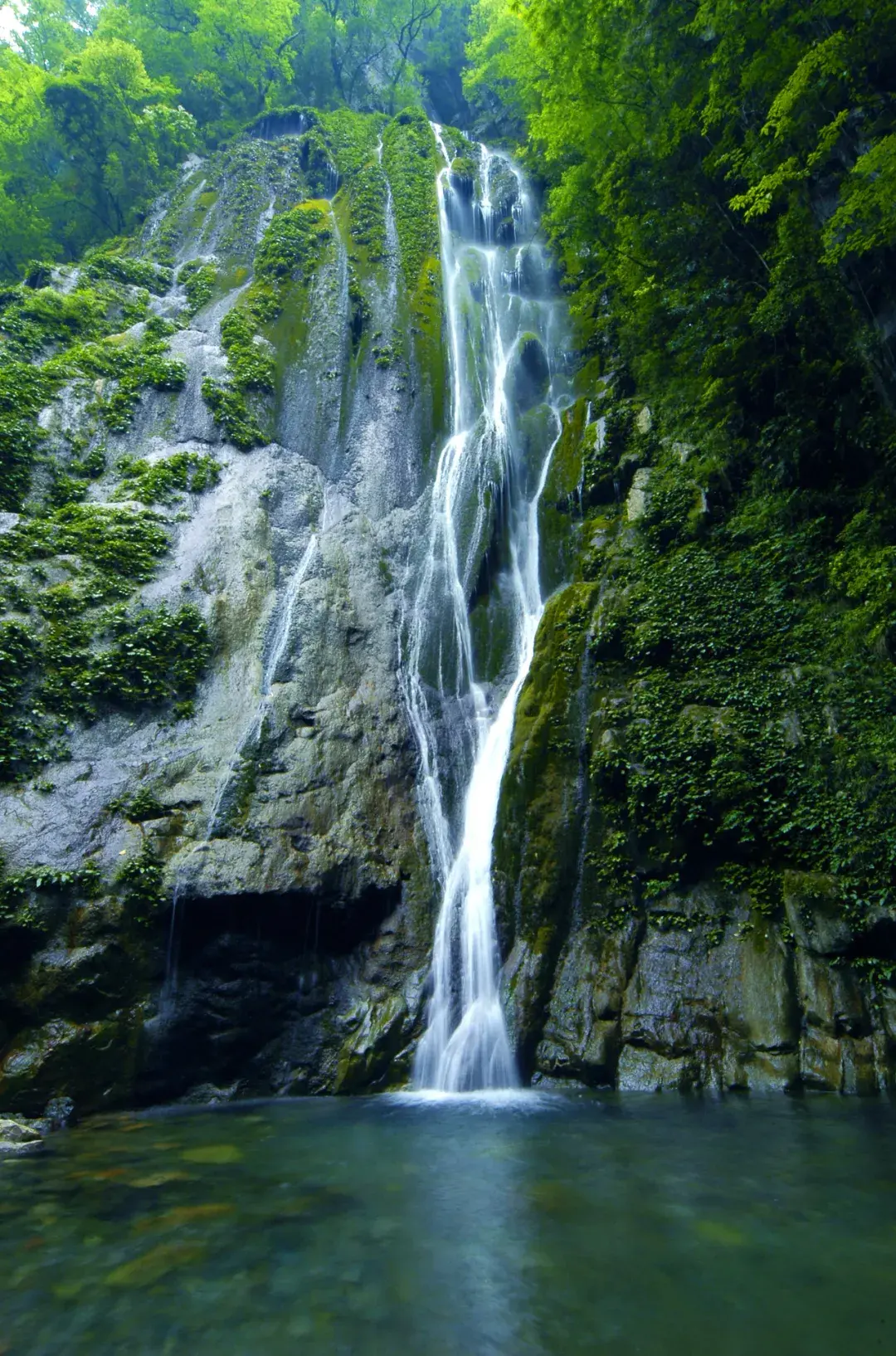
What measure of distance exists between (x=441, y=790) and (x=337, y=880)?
92.5 inches

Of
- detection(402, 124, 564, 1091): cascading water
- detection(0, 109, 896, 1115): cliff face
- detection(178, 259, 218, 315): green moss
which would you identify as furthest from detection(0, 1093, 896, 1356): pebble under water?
detection(178, 259, 218, 315): green moss

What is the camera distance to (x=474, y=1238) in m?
4.52

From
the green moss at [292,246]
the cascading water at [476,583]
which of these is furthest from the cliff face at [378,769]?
the green moss at [292,246]

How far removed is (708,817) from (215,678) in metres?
8.04

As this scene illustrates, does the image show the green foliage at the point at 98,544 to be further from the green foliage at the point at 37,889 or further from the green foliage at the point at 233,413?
the green foliage at the point at 37,889

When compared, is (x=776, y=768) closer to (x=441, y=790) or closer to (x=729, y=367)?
(x=441, y=790)

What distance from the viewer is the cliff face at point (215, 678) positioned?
9.07 m

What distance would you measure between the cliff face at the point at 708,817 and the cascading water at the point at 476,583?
2.18 ft

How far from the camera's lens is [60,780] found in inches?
406

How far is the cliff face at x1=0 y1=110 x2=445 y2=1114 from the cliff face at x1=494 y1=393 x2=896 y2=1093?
2.16 metres

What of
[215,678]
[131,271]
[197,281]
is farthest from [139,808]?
[131,271]

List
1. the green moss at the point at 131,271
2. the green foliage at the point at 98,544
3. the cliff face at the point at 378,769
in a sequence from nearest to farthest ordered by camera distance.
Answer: the cliff face at the point at 378,769 → the green foliage at the point at 98,544 → the green moss at the point at 131,271

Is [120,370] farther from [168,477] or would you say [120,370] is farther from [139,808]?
[139,808]

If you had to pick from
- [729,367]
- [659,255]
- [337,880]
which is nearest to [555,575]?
[729,367]
